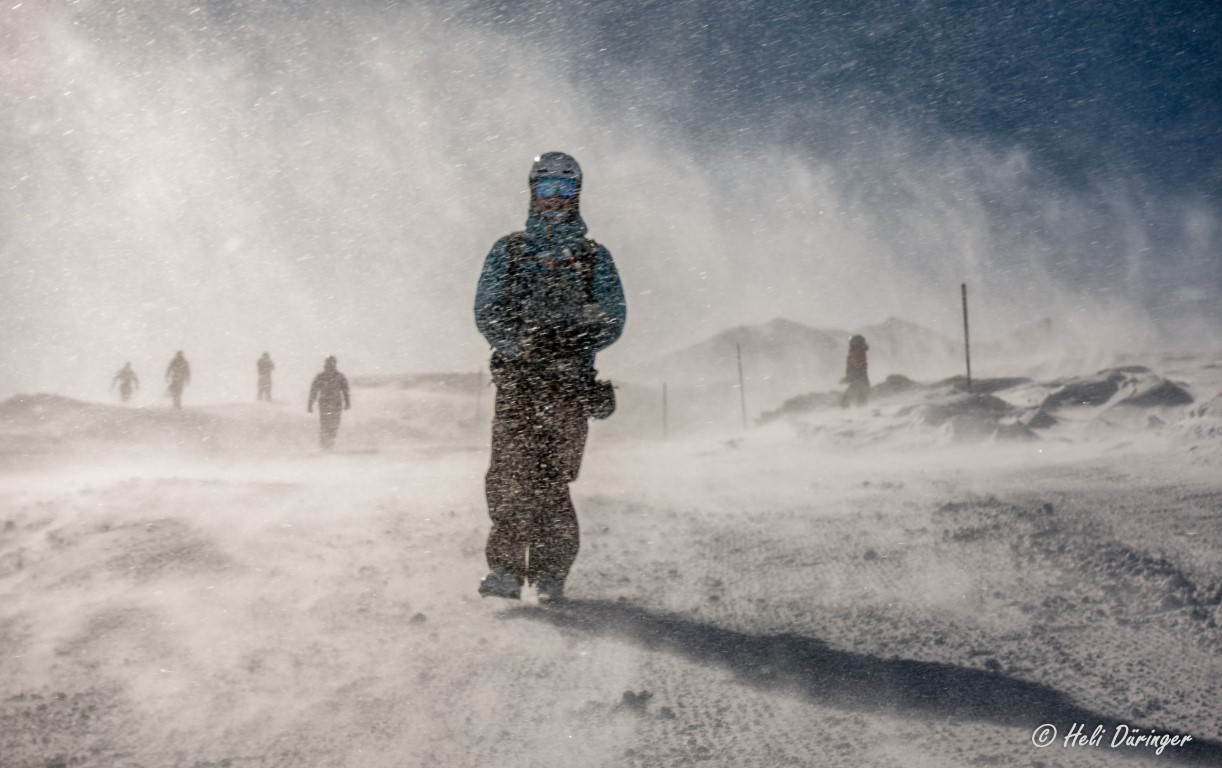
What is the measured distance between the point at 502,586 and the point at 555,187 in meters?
1.90

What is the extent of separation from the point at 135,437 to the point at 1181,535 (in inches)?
863

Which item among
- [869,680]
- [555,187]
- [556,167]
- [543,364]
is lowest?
[869,680]

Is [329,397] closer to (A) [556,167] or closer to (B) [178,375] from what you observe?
(B) [178,375]

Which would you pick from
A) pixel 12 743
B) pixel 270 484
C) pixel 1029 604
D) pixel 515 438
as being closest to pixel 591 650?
pixel 515 438

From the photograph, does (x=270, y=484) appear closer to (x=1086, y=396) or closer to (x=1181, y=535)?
(x=1181, y=535)

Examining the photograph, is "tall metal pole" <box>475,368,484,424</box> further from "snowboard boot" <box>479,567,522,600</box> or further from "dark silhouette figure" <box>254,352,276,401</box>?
"snowboard boot" <box>479,567,522,600</box>

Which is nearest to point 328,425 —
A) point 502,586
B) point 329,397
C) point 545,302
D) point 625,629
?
point 329,397

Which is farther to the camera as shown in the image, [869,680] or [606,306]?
[606,306]

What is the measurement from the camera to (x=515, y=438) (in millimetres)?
3438

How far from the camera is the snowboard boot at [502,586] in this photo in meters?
3.42

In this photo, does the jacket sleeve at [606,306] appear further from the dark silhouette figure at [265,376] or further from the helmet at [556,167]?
the dark silhouette figure at [265,376]

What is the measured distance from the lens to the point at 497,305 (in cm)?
329

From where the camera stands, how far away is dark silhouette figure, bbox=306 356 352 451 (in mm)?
14828

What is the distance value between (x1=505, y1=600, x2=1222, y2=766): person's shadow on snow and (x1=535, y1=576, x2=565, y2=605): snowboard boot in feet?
0.64
